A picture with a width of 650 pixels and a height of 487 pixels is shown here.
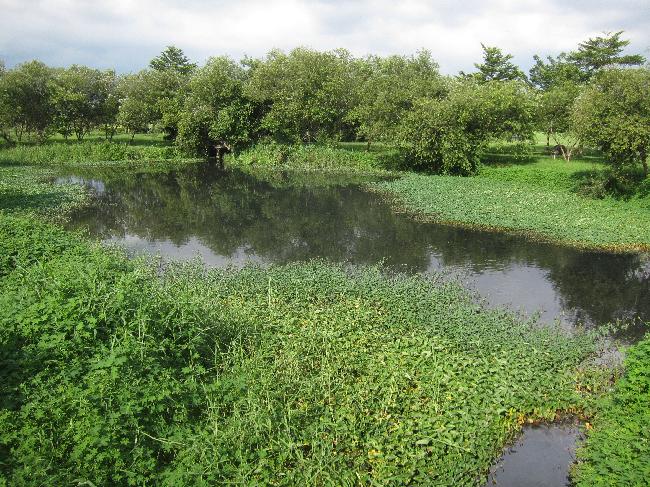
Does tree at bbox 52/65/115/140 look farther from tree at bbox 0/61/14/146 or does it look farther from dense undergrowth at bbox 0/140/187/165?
dense undergrowth at bbox 0/140/187/165

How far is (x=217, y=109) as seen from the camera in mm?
51844

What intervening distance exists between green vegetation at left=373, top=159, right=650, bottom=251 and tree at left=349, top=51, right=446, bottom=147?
763 centimetres

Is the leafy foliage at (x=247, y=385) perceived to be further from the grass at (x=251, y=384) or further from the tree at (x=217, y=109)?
the tree at (x=217, y=109)

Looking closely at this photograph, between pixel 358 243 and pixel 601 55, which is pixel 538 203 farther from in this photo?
pixel 601 55

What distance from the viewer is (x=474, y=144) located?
3956 cm

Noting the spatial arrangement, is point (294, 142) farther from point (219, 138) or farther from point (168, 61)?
point (168, 61)

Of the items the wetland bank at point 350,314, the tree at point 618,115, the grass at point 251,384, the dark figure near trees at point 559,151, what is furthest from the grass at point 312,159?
the grass at point 251,384

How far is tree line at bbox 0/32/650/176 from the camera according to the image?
1145 inches

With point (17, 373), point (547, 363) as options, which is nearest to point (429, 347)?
point (547, 363)

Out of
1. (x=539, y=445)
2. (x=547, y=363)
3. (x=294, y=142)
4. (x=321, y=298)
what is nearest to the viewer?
(x=539, y=445)

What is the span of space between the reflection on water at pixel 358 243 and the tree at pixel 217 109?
639 inches

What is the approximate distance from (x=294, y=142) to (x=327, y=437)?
1778 inches

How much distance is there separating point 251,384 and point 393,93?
38.6 metres

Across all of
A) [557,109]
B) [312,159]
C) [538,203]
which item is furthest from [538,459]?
[312,159]
